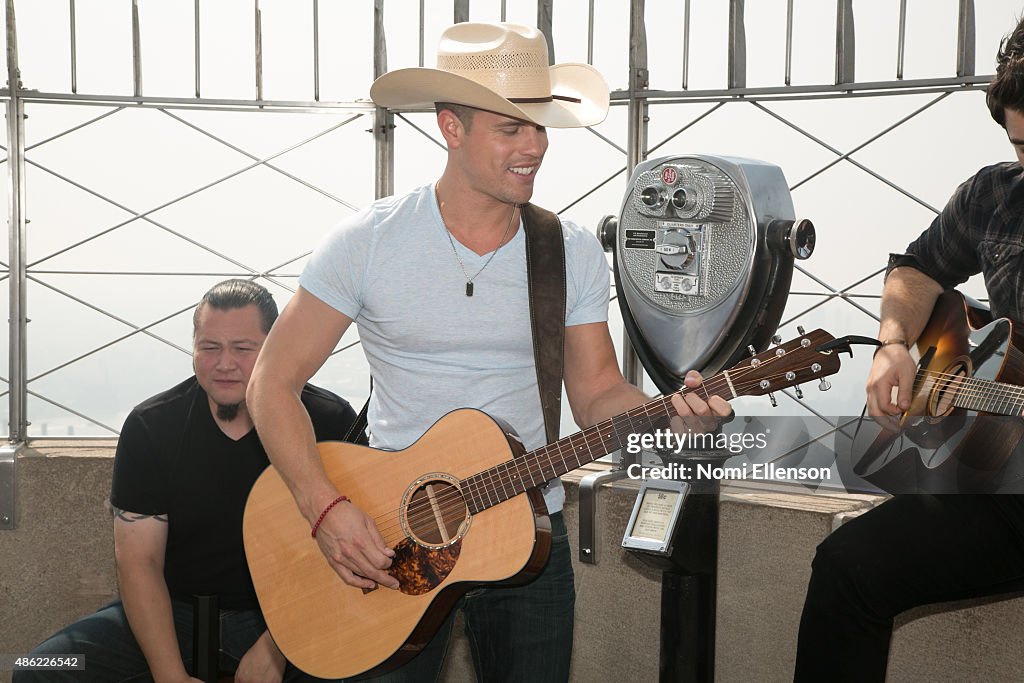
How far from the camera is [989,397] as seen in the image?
201cm

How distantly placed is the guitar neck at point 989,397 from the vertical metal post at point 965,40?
1.14 meters

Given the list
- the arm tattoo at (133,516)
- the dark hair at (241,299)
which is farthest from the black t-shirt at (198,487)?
the dark hair at (241,299)

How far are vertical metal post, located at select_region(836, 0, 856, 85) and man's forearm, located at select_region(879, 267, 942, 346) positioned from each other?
83 cm

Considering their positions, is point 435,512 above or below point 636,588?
above

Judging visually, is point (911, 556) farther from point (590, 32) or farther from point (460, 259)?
point (590, 32)

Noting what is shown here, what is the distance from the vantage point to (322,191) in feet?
12.8

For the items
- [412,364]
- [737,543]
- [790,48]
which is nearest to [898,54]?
[790,48]

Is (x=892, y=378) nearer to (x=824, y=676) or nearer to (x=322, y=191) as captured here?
(x=824, y=676)

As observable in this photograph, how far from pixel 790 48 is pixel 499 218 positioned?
52.4 inches

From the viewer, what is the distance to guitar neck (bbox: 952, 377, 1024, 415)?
197 centimetres

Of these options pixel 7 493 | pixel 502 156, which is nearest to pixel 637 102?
pixel 502 156

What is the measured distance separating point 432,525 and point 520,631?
0.26m

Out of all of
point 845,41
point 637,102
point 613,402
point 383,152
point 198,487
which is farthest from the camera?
point 383,152

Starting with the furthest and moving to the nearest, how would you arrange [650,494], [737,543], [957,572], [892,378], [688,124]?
1. [688,124]
2. [737,543]
3. [650,494]
4. [892,378]
5. [957,572]
